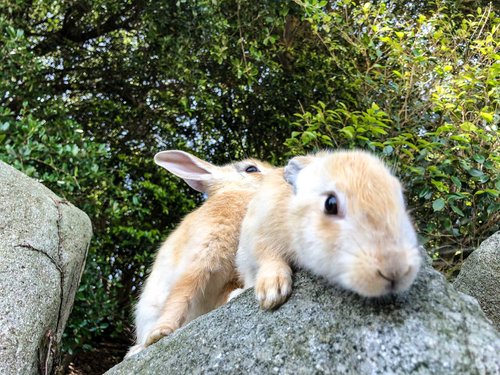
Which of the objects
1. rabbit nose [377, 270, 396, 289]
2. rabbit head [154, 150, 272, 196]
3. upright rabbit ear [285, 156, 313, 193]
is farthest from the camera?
rabbit head [154, 150, 272, 196]

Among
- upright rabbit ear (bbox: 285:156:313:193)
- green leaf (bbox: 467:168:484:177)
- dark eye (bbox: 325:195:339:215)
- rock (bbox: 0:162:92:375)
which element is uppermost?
dark eye (bbox: 325:195:339:215)

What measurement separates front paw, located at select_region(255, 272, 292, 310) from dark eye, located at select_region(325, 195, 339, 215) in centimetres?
40

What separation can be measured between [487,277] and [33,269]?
11.2 feet

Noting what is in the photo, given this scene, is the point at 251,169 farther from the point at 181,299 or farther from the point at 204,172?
the point at 181,299

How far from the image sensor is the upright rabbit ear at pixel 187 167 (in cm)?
406

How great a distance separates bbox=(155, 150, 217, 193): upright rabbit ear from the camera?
4059 millimetres

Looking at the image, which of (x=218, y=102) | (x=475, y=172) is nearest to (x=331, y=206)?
(x=475, y=172)

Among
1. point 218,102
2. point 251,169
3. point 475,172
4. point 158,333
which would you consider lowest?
point 218,102

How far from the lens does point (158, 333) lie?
2.86 m

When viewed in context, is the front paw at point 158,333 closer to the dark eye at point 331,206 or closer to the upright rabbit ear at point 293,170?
the upright rabbit ear at point 293,170

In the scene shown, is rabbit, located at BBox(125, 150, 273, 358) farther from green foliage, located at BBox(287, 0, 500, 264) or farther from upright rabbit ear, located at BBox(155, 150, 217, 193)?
green foliage, located at BBox(287, 0, 500, 264)

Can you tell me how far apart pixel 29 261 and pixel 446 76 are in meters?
4.02

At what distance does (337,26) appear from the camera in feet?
18.9

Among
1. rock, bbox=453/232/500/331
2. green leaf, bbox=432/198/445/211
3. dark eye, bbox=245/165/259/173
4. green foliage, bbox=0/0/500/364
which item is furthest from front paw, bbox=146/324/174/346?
Answer: rock, bbox=453/232/500/331
